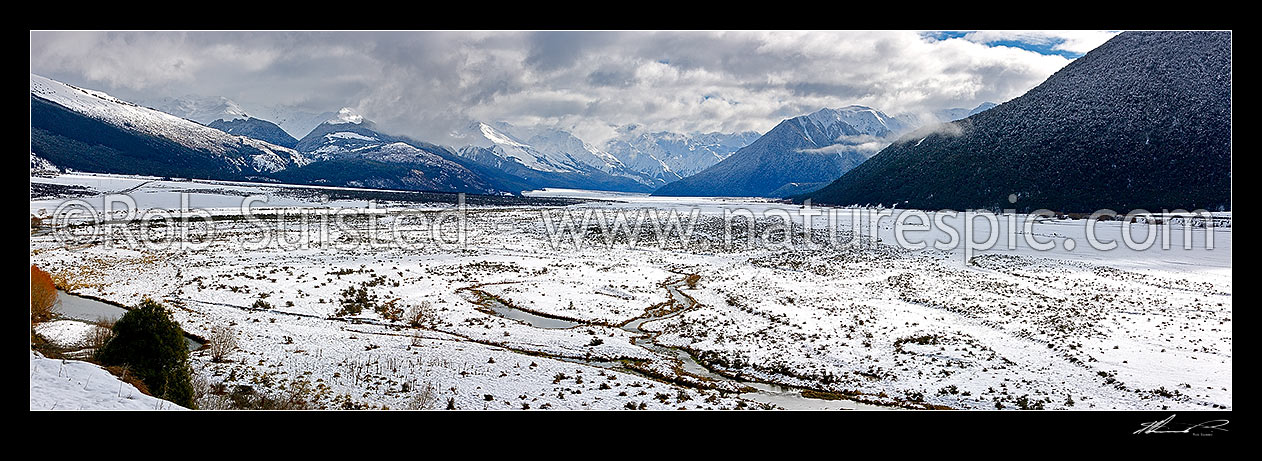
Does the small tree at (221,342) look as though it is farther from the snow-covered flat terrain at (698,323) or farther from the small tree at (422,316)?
the small tree at (422,316)

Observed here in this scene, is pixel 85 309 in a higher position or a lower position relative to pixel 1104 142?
lower

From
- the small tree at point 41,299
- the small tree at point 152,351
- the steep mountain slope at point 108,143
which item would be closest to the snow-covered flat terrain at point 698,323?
the small tree at point 152,351

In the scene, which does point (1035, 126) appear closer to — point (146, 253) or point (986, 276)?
point (986, 276)

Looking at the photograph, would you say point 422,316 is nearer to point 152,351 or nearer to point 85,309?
point 152,351
